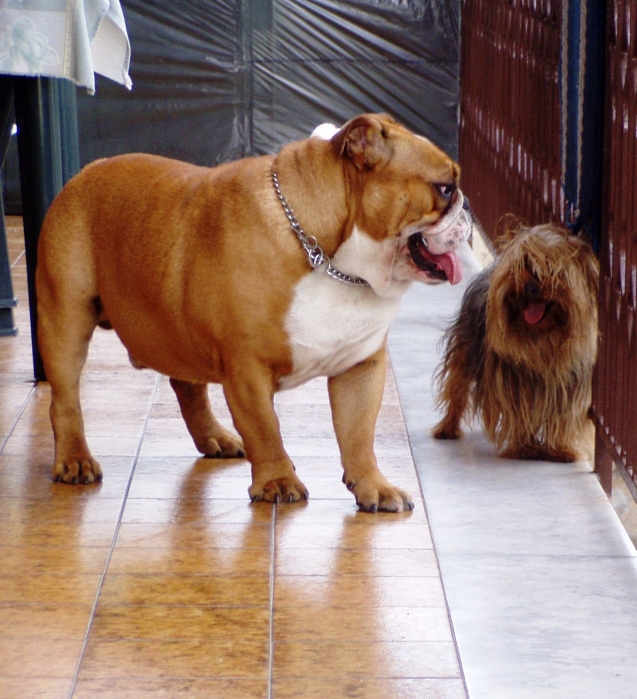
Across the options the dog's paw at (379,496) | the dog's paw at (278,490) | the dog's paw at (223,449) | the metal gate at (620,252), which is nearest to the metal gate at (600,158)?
the metal gate at (620,252)

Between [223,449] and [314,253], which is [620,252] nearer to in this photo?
[314,253]

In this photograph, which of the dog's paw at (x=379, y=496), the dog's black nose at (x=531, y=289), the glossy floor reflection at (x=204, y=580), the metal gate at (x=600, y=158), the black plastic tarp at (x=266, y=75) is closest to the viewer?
the glossy floor reflection at (x=204, y=580)

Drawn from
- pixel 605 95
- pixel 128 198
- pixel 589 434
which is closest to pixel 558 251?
pixel 605 95

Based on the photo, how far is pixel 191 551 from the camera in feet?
9.70

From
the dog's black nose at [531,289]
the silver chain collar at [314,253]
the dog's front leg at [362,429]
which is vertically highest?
the silver chain collar at [314,253]

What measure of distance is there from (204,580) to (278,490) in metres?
0.51

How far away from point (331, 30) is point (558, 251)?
19.9 feet

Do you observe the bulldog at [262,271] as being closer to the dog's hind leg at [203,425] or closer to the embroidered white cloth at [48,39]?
the dog's hind leg at [203,425]

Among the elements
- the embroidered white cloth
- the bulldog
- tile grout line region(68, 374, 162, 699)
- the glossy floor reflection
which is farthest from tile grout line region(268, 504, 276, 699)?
the embroidered white cloth

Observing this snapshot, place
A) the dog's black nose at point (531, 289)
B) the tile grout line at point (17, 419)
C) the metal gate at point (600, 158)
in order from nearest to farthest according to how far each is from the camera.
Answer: the metal gate at point (600, 158) < the dog's black nose at point (531, 289) < the tile grout line at point (17, 419)

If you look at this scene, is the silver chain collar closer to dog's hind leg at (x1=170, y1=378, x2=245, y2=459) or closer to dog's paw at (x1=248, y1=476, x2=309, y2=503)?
dog's paw at (x1=248, y1=476, x2=309, y2=503)

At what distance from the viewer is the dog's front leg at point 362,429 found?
10.6 feet

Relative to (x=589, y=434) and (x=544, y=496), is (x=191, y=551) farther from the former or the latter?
(x=589, y=434)

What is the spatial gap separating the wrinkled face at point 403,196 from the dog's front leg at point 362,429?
431mm
